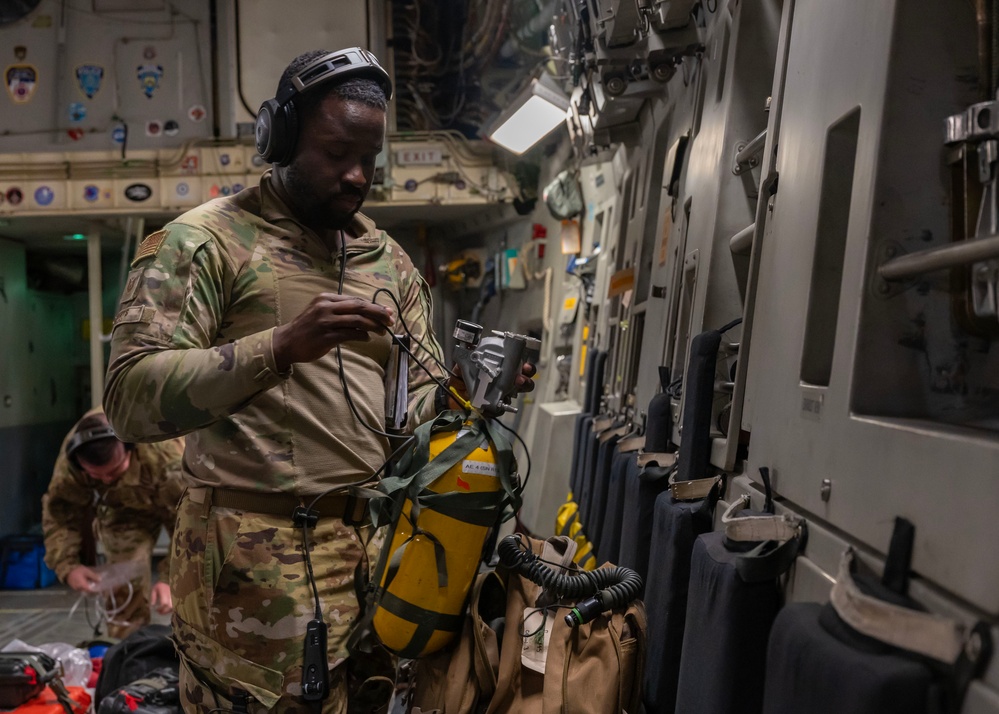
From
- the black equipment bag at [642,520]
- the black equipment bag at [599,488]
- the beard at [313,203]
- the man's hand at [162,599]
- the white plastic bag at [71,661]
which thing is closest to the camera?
the beard at [313,203]

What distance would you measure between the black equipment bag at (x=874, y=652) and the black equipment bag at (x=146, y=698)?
7.62 feet

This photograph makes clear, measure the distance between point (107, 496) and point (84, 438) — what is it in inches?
14.8

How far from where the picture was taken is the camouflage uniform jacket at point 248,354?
5.21ft

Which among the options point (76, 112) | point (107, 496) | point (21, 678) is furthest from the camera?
point (76, 112)

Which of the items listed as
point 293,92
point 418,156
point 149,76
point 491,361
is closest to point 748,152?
point 491,361

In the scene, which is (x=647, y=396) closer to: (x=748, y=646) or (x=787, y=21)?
(x=787, y=21)

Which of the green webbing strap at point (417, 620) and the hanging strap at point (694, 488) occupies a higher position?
the hanging strap at point (694, 488)

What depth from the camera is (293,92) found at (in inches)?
73.3

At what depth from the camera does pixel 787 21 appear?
1.77m

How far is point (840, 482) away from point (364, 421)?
1.10 meters

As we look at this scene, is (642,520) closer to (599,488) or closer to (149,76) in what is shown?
(599,488)

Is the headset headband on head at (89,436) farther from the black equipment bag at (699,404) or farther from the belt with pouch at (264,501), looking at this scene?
the black equipment bag at (699,404)

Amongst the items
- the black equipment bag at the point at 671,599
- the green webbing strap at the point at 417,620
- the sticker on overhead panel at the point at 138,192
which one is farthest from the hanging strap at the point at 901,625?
the sticker on overhead panel at the point at 138,192

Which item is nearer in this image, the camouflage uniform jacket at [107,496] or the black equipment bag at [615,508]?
the black equipment bag at [615,508]
